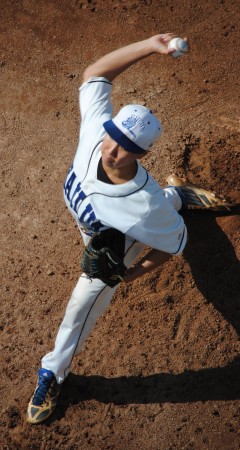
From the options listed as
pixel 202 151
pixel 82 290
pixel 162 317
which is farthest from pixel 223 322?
pixel 202 151

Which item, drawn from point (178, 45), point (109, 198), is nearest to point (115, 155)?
point (109, 198)

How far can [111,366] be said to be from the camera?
524 centimetres

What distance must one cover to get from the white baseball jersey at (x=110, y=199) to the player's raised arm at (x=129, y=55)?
0.22ft

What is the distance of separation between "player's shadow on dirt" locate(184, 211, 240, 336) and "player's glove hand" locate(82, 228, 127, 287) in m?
1.21

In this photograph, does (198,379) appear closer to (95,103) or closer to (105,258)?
(105,258)

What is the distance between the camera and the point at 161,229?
13.9 feet

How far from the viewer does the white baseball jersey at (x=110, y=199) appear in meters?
4.18

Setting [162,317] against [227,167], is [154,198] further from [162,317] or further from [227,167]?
[227,167]

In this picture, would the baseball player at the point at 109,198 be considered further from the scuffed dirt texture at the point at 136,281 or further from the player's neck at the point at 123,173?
the scuffed dirt texture at the point at 136,281

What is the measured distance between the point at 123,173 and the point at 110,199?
187 millimetres

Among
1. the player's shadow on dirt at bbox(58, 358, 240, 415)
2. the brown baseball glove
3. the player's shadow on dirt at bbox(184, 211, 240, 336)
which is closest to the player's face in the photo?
the brown baseball glove

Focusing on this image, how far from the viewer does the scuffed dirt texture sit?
5.01 meters

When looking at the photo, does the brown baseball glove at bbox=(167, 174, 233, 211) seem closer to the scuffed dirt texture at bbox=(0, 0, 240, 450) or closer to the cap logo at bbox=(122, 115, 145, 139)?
the scuffed dirt texture at bbox=(0, 0, 240, 450)

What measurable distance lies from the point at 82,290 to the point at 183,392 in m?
1.17
